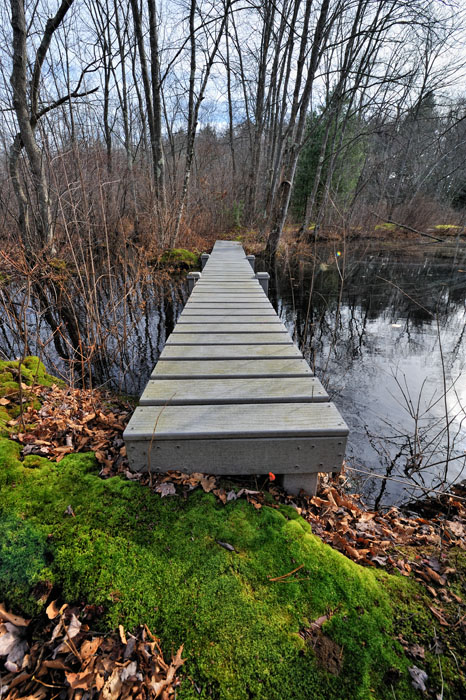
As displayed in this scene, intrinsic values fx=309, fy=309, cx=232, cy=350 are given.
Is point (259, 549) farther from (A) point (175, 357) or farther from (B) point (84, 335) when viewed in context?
(B) point (84, 335)

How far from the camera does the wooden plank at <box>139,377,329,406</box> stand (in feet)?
6.43

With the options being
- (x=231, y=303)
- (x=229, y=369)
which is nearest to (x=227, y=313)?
(x=231, y=303)

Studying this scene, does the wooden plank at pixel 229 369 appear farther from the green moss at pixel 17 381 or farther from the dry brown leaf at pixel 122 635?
the dry brown leaf at pixel 122 635

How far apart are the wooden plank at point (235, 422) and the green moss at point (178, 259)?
811 cm

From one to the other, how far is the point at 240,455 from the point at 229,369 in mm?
779

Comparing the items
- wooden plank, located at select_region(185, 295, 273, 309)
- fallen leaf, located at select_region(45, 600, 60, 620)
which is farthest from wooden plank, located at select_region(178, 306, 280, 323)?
fallen leaf, located at select_region(45, 600, 60, 620)

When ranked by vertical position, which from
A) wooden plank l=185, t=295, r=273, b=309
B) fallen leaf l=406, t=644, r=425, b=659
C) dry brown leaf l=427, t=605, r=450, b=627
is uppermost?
wooden plank l=185, t=295, r=273, b=309

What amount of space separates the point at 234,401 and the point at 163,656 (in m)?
1.19

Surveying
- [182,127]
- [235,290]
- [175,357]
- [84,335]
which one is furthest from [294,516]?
[182,127]

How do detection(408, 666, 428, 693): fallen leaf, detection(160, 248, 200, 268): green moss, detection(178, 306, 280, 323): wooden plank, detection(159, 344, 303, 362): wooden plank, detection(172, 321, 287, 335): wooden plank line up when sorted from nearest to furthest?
detection(408, 666, 428, 693): fallen leaf, detection(159, 344, 303, 362): wooden plank, detection(172, 321, 287, 335): wooden plank, detection(178, 306, 280, 323): wooden plank, detection(160, 248, 200, 268): green moss

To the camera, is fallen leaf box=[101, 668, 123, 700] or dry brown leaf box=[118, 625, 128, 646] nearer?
fallen leaf box=[101, 668, 123, 700]

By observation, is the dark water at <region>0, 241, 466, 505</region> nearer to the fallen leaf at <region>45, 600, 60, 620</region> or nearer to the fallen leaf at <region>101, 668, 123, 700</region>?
the fallen leaf at <region>101, 668, 123, 700</region>

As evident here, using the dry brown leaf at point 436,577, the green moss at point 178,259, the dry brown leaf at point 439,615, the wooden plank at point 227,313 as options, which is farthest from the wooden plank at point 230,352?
the green moss at point 178,259

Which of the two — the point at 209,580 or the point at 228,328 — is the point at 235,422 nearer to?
the point at 209,580
